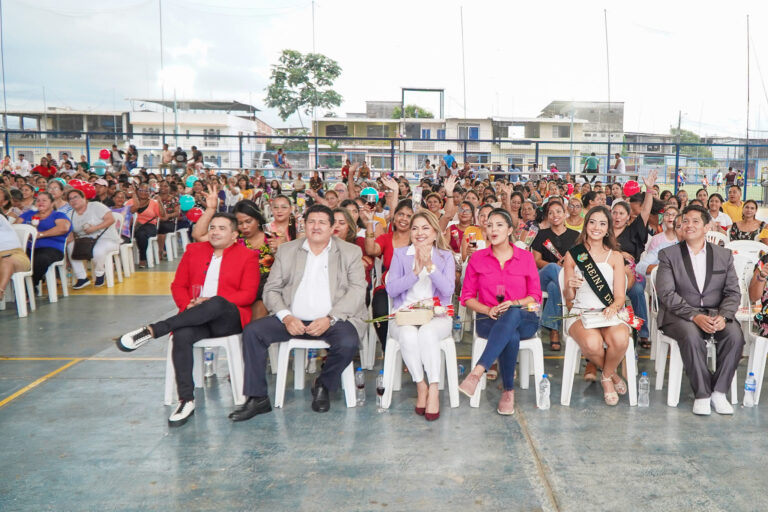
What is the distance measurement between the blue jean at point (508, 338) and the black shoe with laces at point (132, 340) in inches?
75.4

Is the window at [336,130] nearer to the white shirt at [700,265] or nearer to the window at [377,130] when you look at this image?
the window at [377,130]

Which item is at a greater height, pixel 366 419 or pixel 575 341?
pixel 575 341

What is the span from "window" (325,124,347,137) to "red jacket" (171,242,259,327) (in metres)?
27.9

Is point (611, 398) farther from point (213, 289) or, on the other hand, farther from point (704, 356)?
point (213, 289)

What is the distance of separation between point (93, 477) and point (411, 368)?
1736 mm

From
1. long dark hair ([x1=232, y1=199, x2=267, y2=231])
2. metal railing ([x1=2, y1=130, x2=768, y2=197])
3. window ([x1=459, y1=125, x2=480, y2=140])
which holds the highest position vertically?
window ([x1=459, y1=125, x2=480, y2=140])

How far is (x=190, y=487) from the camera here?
8.82ft

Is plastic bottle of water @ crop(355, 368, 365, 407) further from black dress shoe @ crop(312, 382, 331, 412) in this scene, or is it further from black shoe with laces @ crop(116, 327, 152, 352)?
black shoe with laces @ crop(116, 327, 152, 352)

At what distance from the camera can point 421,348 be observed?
364 cm

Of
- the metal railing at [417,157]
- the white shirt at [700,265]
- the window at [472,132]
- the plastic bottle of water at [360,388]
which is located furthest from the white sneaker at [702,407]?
the window at [472,132]

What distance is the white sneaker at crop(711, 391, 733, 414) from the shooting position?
11.6 feet

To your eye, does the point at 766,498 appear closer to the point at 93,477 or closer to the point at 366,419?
the point at 366,419

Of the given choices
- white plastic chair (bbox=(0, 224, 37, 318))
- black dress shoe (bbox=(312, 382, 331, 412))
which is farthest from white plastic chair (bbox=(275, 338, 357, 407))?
white plastic chair (bbox=(0, 224, 37, 318))

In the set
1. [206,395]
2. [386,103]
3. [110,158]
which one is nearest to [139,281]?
[206,395]
